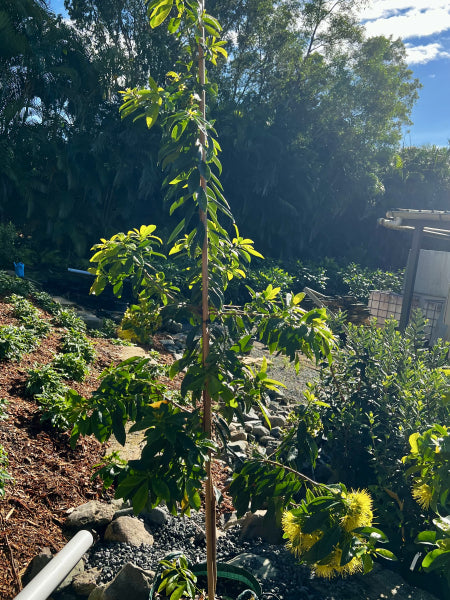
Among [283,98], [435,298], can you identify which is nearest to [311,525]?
[435,298]

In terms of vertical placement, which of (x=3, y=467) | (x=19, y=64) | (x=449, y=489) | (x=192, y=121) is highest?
(x=19, y=64)

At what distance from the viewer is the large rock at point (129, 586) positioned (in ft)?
7.13

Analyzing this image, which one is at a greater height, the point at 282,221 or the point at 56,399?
the point at 282,221

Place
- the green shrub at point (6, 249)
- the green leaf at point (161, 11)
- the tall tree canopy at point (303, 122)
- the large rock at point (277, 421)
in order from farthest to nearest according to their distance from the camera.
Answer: the tall tree canopy at point (303, 122) → the green shrub at point (6, 249) → the large rock at point (277, 421) → the green leaf at point (161, 11)

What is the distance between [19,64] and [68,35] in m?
1.48

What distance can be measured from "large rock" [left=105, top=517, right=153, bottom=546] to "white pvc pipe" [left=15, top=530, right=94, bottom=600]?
220 millimetres

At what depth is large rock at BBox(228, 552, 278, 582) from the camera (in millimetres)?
2424

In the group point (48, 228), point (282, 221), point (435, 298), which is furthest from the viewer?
point (282, 221)

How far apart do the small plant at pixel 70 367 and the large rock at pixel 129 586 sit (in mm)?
2437

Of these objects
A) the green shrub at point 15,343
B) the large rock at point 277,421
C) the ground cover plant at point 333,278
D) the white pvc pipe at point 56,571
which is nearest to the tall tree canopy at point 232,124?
the ground cover plant at point 333,278

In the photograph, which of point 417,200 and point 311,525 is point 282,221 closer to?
point 417,200

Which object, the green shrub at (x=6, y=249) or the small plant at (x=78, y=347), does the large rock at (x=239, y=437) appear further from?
the green shrub at (x=6, y=249)

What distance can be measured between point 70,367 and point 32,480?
5.26 ft

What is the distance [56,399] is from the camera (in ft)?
12.0
